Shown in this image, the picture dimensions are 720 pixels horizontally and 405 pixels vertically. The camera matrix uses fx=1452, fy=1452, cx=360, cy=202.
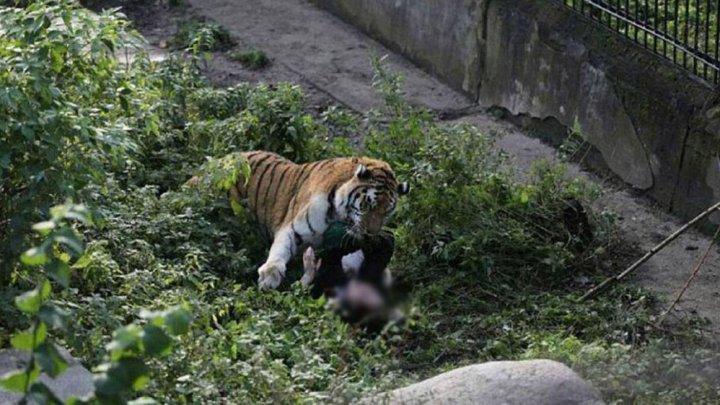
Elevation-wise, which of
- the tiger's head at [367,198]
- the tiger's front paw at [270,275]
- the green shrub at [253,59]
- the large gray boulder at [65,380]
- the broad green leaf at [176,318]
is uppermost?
the broad green leaf at [176,318]

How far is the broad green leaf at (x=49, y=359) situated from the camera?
3148mm

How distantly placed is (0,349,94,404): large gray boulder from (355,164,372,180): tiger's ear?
2.24 meters

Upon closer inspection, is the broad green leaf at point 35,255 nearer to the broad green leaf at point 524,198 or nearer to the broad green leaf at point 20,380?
the broad green leaf at point 20,380

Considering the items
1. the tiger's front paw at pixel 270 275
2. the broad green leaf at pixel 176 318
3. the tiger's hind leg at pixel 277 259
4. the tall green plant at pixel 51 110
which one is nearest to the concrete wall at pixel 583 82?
the tiger's hind leg at pixel 277 259

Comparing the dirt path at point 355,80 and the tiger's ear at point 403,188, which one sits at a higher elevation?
the tiger's ear at point 403,188

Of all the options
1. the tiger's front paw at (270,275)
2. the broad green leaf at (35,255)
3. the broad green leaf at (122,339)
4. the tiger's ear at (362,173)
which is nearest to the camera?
the broad green leaf at (122,339)

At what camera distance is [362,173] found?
7492mm

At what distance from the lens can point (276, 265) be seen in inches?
289

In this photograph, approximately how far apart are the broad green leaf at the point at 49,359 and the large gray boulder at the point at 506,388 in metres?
2.00

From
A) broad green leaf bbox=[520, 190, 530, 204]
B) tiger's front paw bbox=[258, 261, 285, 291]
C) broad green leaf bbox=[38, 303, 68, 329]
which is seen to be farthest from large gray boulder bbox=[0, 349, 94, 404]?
broad green leaf bbox=[520, 190, 530, 204]

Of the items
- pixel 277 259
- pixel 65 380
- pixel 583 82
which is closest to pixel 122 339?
pixel 65 380

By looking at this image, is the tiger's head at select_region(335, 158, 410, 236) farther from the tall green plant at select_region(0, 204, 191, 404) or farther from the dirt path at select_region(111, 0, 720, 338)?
the tall green plant at select_region(0, 204, 191, 404)

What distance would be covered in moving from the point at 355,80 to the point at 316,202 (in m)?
3.22

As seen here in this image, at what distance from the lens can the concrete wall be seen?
324 inches
